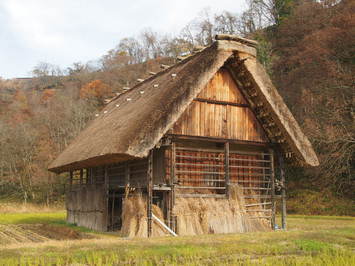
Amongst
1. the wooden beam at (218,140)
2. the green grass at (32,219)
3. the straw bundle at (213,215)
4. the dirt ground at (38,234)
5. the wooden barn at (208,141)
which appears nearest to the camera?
the wooden barn at (208,141)

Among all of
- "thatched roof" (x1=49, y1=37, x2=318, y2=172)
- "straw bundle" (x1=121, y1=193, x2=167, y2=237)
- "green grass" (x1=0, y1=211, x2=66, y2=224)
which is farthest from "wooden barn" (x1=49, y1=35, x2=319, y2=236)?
"green grass" (x1=0, y1=211, x2=66, y2=224)

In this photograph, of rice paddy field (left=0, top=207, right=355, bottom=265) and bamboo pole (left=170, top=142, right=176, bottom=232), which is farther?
bamboo pole (left=170, top=142, right=176, bottom=232)

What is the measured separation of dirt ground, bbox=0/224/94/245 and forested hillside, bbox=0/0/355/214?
9230mm

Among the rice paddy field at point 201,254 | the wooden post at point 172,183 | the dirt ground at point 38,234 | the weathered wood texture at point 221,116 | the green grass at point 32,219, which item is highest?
the weathered wood texture at point 221,116

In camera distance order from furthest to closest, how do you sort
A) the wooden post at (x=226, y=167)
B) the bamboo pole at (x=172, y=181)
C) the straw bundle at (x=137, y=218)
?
1. the wooden post at (x=226, y=167)
2. the bamboo pole at (x=172, y=181)
3. the straw bundle at (x=137, y=218)

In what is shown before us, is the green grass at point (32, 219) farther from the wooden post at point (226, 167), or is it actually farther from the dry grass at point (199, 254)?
the dry grass at point (199, 254)

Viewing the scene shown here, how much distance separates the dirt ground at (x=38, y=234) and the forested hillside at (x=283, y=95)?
9230mm

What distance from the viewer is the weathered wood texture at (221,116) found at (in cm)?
1465

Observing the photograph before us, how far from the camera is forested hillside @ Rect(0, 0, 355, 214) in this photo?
27547 mm

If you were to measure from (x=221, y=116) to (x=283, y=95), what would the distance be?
21.8 m

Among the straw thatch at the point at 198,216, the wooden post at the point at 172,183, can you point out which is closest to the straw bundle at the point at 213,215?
the straw thatch at the point at 198,216

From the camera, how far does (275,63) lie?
4088 centimetres

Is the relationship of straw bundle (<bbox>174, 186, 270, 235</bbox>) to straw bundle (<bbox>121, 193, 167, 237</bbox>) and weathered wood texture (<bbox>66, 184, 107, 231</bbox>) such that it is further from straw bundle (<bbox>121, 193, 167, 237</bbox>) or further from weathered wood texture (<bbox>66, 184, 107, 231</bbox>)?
weathered wood texture (<bbox>66, 184, 107, 231</bbox>)

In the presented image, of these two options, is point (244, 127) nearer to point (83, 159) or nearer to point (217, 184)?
point (217, 184)
